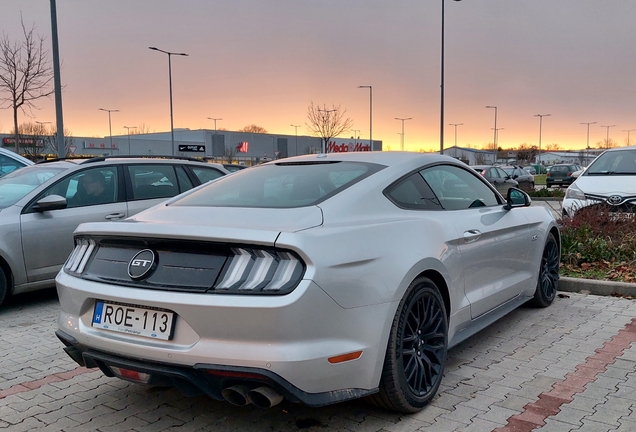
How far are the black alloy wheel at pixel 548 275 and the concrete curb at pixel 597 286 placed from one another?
767 millimetres

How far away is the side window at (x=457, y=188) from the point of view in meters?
4.03

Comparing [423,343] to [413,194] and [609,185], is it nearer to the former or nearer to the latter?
[413,194]

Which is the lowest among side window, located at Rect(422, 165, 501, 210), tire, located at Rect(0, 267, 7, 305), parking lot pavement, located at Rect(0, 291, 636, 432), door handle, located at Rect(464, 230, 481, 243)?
parking lot pavement, located at Rect(0, 291, 636, 432)

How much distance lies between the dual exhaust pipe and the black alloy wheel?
3.62m

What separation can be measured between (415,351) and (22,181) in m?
5.28

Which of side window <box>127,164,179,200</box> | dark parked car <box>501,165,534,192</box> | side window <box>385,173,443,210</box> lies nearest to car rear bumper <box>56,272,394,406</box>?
side window <box>385,173,443,210</box>

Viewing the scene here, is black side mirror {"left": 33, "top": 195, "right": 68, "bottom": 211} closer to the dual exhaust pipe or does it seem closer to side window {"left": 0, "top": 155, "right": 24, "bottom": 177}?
the dual exhaust pipe

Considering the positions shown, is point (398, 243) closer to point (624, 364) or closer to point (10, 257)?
point (624, 364)

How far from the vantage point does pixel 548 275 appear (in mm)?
5668

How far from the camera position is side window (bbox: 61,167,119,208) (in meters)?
6.30

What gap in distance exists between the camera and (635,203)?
26.3 feet

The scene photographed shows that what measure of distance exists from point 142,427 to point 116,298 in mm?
834

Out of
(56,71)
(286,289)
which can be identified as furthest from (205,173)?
(56,71)

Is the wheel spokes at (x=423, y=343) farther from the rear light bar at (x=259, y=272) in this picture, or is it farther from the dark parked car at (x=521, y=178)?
the dark parked car at (x=521, y=178)
